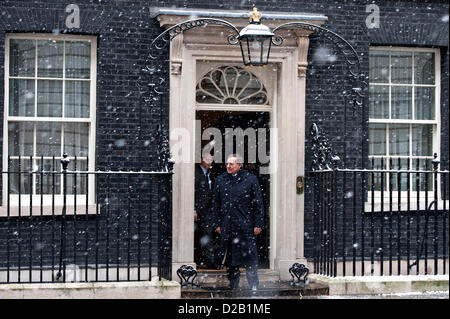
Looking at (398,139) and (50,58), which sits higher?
(50,58)

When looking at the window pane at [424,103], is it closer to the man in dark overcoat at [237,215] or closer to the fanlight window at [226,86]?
the fanlight window at [226,86]

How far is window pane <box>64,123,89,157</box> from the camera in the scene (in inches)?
479

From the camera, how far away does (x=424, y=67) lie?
43.7ft

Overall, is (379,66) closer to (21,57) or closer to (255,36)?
(255,36)

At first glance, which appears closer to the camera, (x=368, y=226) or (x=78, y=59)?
(x=78, y=59)

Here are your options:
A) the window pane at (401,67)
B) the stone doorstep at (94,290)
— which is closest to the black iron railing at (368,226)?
the window pane at (401,67)

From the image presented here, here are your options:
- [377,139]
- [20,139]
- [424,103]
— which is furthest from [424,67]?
[20,139]

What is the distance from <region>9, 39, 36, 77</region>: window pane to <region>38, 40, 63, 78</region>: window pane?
10 cm

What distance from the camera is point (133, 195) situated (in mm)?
12039

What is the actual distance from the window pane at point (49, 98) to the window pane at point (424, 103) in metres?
5.15

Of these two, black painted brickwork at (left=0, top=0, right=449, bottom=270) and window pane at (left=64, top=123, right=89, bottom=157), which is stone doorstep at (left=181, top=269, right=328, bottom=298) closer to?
black painted brickwork at (left=0, top=0, right=449, bottom=270)

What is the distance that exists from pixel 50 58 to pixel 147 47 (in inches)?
51.0

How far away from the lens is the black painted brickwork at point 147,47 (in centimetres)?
1200

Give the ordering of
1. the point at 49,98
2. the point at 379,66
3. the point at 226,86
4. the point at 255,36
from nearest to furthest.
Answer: the point at 255,36 → the point at 49,98 → the point at 226,86 → the point at 379,66
